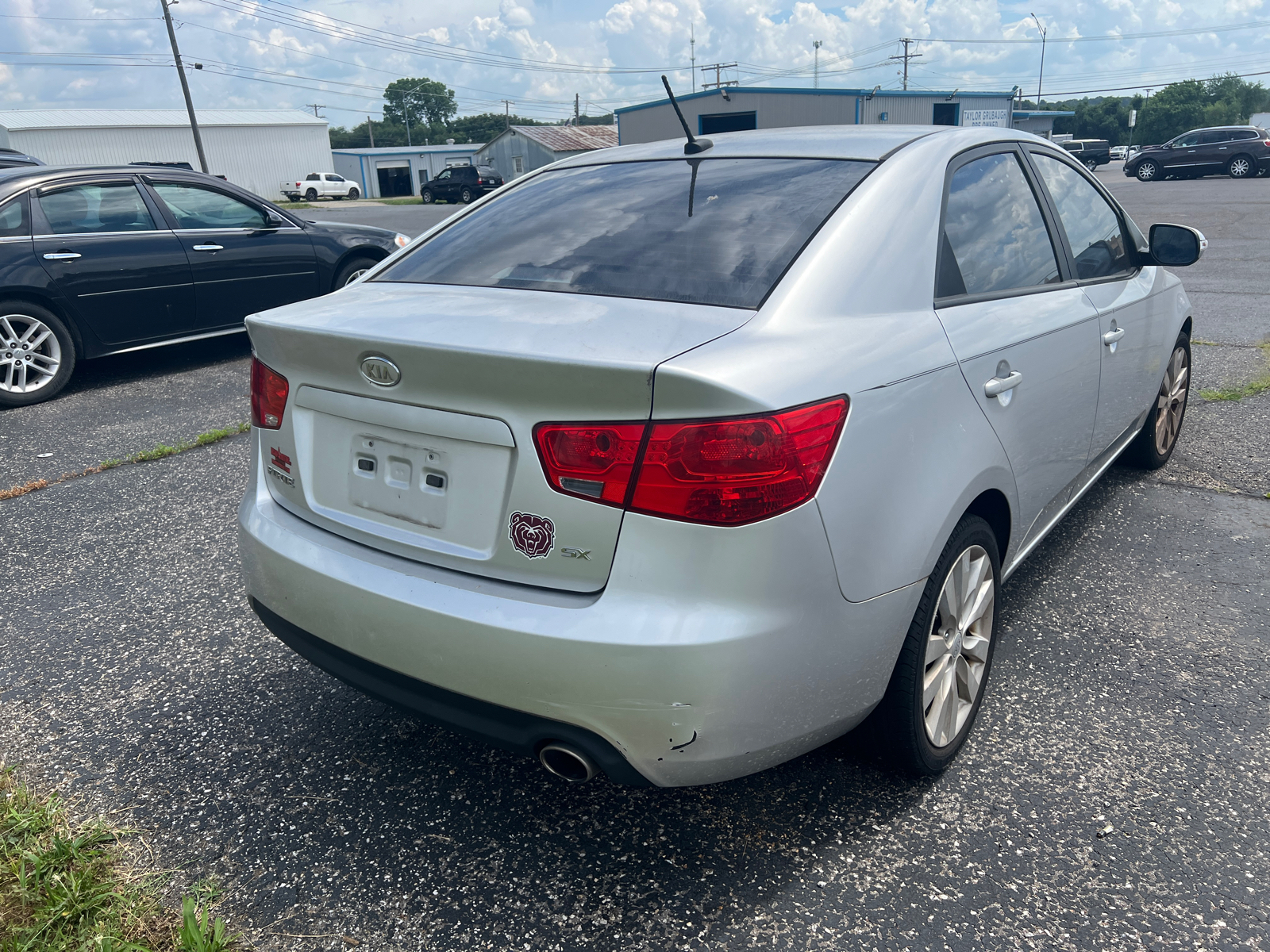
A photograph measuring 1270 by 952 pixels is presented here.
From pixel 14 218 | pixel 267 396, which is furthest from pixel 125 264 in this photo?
pixel 267 396

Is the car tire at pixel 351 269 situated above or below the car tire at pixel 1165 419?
above

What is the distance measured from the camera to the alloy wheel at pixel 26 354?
6.45m

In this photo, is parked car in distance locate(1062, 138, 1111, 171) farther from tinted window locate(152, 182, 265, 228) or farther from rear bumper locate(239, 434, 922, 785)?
rear bumper locate(239, 434, 922, 785)

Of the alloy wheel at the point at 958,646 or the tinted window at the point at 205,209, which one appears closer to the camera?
the alloy wheel at the point at 958,646

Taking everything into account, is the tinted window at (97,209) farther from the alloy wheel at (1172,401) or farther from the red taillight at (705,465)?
the alloy wheel at (1172,401)

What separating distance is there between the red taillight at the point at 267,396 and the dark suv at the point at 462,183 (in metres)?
40.0

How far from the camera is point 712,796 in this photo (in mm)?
2336

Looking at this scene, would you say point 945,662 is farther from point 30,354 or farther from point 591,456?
point 30,354

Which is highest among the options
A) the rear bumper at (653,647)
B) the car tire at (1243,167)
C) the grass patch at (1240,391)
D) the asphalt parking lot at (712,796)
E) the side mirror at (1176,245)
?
the side mirror at (1176,245)

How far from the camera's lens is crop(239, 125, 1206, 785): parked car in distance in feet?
5.53

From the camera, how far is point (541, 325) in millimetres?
1888

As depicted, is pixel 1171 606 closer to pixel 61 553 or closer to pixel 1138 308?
pixel 1138 308

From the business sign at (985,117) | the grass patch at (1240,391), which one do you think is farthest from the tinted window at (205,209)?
the business sign at (985,117)

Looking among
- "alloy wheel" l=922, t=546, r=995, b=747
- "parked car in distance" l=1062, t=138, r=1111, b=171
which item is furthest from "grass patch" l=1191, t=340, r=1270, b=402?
"parked car in distance" l=1062, t=138, r=1111, b=171
